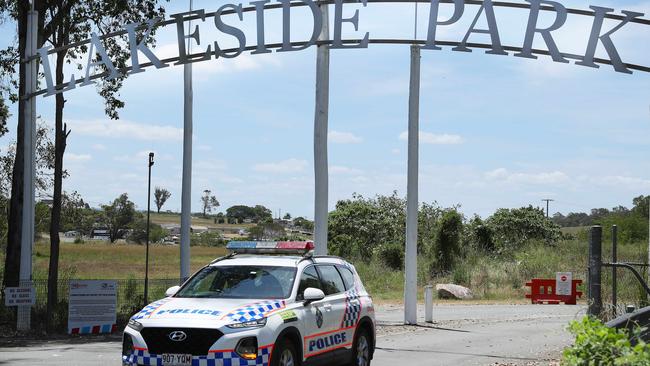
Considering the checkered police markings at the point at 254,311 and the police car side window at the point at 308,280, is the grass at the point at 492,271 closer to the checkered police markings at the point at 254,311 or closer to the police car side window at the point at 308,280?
the police car side window at the point at 308,280

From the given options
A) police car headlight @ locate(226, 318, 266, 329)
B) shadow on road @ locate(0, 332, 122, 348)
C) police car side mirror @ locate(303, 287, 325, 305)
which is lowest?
shadow on road @ locate(0, 332, 122, 348)

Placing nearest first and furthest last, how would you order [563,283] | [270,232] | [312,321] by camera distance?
[312,321], [563,283], [270,232]

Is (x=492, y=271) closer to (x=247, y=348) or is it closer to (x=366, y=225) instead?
(x=366, y=225)

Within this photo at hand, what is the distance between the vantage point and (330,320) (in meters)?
12.2

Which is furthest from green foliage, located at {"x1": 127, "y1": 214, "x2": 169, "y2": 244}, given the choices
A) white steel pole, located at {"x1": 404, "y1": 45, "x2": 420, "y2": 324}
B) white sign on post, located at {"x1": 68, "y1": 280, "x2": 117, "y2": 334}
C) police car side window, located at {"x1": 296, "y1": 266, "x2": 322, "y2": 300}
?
police car side window, located at {"x1": 296, "y1": 266, "x2": 322, "y2": 300}

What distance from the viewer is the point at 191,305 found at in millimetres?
11172

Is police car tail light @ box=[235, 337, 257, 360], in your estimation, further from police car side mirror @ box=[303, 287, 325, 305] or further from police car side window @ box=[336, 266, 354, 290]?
police car side window @ box=[336, 266, 354, 290]

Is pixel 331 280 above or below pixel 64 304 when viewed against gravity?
above

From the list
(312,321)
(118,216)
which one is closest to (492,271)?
(312,321)

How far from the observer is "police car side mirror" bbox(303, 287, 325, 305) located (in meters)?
11.5

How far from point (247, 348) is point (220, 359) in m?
0.33

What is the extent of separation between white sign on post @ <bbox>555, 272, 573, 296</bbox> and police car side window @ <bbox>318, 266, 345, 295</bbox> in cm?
2106

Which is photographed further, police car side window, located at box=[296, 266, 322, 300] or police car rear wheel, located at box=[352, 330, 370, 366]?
police car rear wheel, located at box=[352, 330, 370, 366]

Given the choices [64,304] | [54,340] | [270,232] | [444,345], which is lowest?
[54,340]
